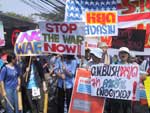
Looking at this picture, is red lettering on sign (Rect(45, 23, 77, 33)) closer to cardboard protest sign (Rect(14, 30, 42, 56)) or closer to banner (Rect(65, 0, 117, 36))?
cardboard protest sign (Rect(14, 30, 42, 56))

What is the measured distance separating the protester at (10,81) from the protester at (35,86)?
0.36 m

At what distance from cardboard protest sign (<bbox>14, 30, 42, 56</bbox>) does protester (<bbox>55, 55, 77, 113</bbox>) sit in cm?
70

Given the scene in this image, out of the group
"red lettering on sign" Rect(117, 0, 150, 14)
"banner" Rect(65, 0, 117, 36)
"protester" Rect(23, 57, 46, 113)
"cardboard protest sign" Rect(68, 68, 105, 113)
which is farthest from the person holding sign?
"red lettering on sign" Rect(117, 0, 150, 14)

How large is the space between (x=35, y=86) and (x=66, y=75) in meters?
0.72

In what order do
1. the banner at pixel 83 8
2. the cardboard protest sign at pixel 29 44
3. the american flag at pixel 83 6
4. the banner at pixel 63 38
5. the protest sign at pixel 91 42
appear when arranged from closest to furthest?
the banner at pixel 63 38 → the cardboard protest sign at pixel 29 44 → the banner at pixel 83 8 → the american flag at pixel 83 6 → the protest sign at pixel 91 42

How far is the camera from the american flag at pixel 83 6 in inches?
583

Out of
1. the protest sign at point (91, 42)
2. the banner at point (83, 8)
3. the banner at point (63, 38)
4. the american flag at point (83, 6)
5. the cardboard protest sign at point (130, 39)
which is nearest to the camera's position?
the banner at point (63, 38)

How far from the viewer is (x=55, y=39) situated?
12.6m

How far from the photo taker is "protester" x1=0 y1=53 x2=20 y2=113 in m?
12.9

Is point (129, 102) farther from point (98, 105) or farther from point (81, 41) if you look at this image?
point (81, 41)

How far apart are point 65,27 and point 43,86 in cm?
140

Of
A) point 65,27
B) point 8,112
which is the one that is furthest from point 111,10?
point 8,112

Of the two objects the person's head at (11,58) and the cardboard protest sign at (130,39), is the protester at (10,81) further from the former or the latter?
the cardboard protest sign at (130,39)

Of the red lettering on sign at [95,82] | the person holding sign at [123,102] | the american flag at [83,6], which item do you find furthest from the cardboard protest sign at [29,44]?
the person holding sign at [123,102]
